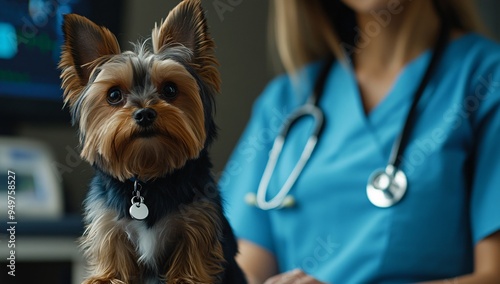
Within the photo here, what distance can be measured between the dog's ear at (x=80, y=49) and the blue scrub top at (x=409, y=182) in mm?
521

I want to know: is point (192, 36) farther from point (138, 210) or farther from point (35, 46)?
point (35, 46)

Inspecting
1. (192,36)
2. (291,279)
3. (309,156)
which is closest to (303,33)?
(309,156)

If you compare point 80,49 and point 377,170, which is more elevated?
point 80,49

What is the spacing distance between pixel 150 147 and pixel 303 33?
65 centimetres

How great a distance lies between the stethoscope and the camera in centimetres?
68

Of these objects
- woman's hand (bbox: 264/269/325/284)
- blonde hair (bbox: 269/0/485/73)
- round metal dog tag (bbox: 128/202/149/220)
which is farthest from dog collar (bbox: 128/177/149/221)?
blonde hair (bbox: 269/0/485/73)

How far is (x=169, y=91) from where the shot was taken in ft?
0.69

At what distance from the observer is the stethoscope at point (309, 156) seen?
68 cm

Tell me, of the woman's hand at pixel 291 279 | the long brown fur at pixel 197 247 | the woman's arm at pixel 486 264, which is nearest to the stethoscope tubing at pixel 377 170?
the woman's arm at pixel 486 264

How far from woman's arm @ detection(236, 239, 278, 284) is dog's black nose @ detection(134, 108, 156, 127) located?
348 millimetres

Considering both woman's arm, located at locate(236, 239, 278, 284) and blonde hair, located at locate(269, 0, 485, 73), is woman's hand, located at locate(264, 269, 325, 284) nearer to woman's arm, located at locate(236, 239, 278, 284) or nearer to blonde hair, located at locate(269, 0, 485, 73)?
woman's arm, located at locate(236, 239, 278, 284)

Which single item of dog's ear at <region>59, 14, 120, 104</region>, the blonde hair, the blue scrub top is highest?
dog's ear at <region>59, 14, 120, 104</region>

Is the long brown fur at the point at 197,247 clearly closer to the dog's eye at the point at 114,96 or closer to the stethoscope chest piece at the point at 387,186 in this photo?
the dog's eye at the point at 114,96

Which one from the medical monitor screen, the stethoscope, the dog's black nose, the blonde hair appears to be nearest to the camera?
the dog's black nose
